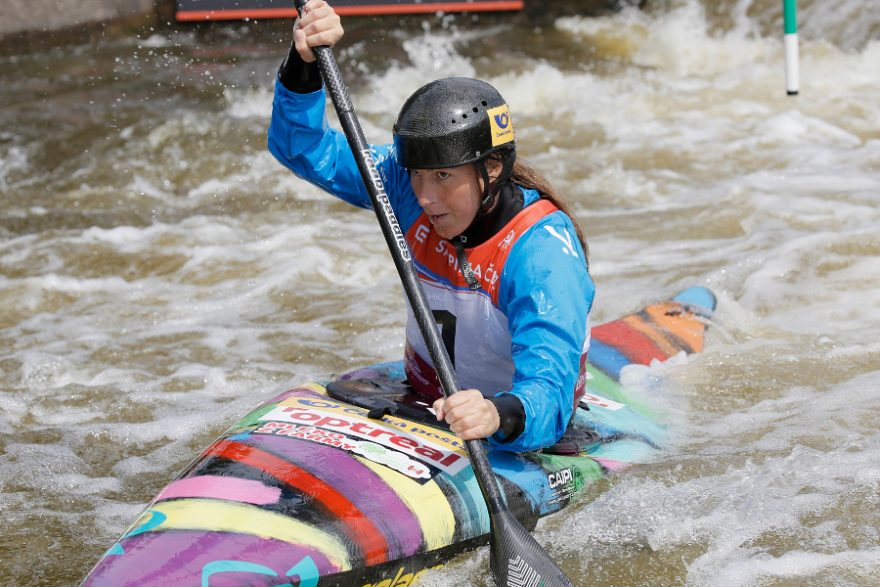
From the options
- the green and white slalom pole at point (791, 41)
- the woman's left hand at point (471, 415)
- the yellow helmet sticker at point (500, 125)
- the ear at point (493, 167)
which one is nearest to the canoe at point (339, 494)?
the woman's left hand at point (471, 415)

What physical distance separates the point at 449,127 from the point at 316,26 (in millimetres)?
544

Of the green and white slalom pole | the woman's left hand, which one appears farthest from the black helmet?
the green and white slalom pole

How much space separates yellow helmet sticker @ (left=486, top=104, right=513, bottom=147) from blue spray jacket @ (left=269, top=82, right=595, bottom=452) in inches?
8.3

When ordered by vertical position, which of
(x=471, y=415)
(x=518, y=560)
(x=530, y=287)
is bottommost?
(x=518, y=560)

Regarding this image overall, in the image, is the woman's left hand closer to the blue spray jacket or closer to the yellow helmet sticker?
the blue spray jacket

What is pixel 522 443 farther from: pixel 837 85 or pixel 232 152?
pixel 837 85

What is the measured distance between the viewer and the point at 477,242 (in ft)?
10.2

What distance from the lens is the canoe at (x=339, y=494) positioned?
2525mm

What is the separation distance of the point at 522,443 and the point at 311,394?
0.82m

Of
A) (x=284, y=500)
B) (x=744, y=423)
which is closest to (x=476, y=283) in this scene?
(x=284, y=500)

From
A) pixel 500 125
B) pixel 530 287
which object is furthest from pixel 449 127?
pixel 530 287

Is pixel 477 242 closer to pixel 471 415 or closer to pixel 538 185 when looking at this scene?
pixel 538 185

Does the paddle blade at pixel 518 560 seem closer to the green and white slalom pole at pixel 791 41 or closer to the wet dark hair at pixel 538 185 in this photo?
the wet dark hair at pixel 538 185

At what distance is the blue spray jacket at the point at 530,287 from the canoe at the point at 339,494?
0.21 meters
